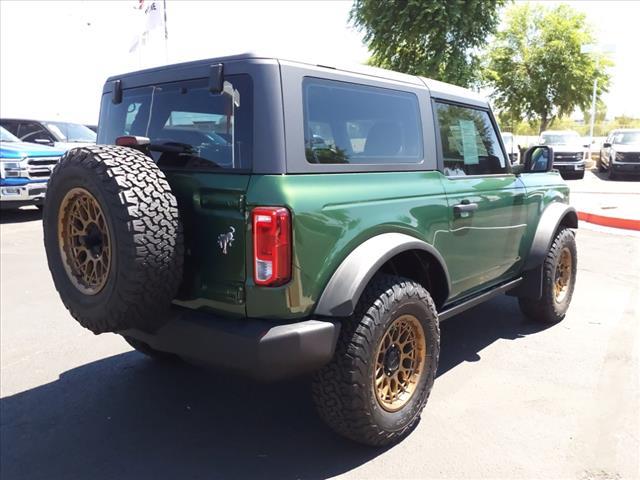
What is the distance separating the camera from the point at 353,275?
2549 mm

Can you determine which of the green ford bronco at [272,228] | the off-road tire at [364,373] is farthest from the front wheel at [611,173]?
the off-road tire at [364,373]

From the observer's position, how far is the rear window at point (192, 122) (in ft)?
8.16

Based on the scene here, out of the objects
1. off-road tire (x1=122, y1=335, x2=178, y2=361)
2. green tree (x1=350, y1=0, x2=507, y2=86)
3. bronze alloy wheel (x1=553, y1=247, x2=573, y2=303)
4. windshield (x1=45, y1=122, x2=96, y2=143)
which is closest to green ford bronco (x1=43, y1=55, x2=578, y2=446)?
off-road tire (x1=122, y1=335, x2=178, y2=361)

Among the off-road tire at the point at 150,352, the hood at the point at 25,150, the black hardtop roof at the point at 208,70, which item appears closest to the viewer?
the black hardtop roof at the point at 208,70

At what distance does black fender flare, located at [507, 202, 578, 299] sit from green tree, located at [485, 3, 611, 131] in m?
25.9

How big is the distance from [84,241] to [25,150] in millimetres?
9617

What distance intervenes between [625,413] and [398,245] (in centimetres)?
175

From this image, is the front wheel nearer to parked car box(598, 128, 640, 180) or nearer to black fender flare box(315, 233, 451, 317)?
A: parked car box(598, 128, 640, 180)

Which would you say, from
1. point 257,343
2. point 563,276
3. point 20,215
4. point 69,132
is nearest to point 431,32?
point 69,132

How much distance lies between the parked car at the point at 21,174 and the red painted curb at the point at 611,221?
10545mm

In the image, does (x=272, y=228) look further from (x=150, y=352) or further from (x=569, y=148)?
(x=569, y=148)

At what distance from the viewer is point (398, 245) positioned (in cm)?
277

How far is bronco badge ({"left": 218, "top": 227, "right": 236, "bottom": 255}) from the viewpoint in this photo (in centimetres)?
242

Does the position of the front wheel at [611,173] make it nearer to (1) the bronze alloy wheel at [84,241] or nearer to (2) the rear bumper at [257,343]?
(2) the rear bumper at [257,343]
